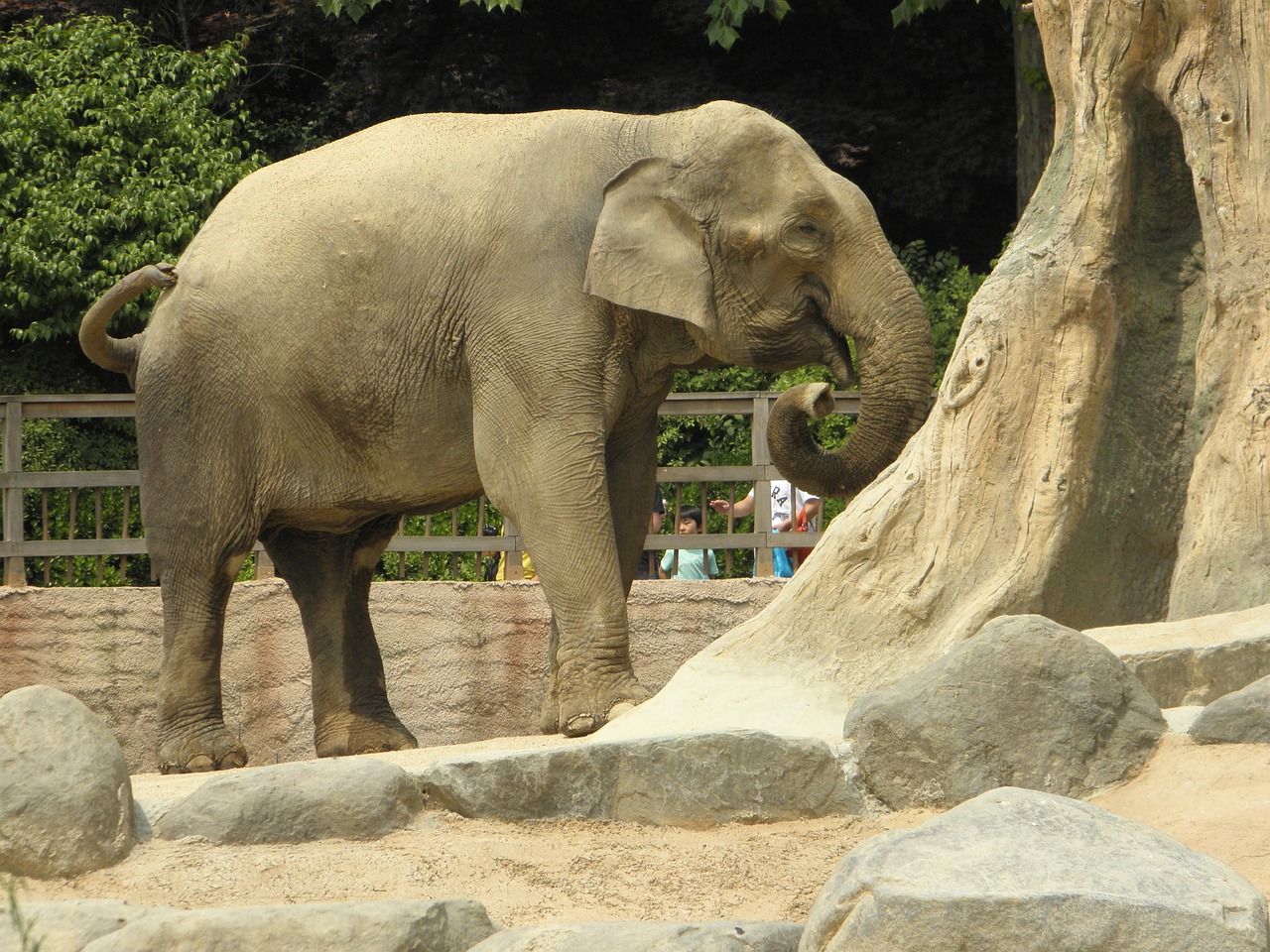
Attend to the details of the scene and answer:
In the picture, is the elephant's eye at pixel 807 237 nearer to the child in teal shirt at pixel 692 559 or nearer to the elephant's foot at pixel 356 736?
the elephant's foot at pixel 356 736

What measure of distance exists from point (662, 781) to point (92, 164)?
10.8 m

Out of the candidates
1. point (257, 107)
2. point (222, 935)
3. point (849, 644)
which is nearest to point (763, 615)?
point (849, 644)

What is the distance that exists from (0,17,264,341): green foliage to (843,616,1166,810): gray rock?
1031 centimetres

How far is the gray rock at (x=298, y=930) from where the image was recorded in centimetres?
389

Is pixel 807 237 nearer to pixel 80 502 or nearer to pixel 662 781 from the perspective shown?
pixel 662 781

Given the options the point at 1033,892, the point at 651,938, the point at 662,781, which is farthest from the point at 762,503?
the point at 1033,892

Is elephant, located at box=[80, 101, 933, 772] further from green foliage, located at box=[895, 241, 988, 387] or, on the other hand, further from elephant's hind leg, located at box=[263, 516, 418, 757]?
green foliage, located at box=[895, 241, 988, 387]

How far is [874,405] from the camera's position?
740cm

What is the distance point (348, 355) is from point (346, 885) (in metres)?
3.61

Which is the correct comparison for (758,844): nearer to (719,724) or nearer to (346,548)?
(719,724)

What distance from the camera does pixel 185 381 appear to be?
8.05 m

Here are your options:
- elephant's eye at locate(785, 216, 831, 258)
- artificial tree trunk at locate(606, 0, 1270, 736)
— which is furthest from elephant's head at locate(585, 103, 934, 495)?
artificial tree trunk at locate(606, 0, 1270, 736)

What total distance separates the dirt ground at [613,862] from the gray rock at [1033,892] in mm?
649

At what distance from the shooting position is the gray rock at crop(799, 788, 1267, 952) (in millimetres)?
3395
